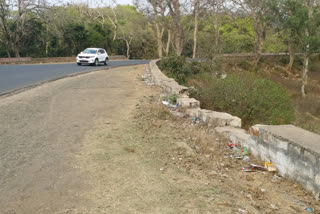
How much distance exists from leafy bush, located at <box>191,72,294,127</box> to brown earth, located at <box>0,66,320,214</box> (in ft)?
8.37

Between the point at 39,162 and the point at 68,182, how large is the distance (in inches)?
37.5

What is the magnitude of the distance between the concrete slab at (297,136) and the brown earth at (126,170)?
0.60 metres

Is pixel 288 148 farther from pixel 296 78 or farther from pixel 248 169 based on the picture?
pixel 296 78

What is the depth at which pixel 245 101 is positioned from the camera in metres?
9.91

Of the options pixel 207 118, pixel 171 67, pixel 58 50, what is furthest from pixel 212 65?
pixel 58 50

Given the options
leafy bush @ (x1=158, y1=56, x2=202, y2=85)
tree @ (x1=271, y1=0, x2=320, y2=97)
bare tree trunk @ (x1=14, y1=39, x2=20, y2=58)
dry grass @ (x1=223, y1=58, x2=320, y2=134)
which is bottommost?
dry grass @ (x1=223, y1=58, x2=320, y2=134)

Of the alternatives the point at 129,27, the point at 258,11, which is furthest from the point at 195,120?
the point at 129,27

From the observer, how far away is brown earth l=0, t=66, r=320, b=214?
373 centimetres

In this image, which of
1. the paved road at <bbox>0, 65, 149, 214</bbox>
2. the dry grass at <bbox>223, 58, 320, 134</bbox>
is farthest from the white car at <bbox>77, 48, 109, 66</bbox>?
the paved road at <bbox>0, 65, 149, 214</bbox>

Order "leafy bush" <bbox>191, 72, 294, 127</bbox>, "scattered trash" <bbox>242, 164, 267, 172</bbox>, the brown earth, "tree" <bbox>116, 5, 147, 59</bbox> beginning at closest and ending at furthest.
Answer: the brown earth → "scattered trash" <bbox>242, 164, 267, 172</bbox> → "leafy bush" <bbox>191, 72, 294, 127</bbox> → "tree" <bbox>116, 5, 147, 59</bbox>

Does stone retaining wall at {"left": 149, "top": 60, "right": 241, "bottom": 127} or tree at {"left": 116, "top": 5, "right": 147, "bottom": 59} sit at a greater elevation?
tree at {"left": 116, "top": 5, "right": 147, "bottom": 59}

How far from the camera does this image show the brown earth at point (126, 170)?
3.73m

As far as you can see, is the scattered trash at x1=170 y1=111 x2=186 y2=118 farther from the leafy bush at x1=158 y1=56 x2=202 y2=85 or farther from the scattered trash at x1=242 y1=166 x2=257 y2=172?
the leafy bush at x1=158 y1=56 x2=202 y2=85

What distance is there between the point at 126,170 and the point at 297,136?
2488 millimetres
